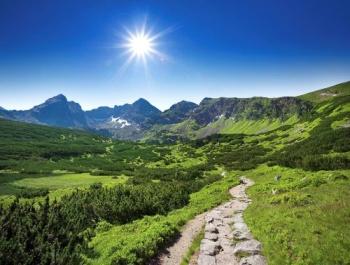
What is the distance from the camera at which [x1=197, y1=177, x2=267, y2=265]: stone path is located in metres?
22.0

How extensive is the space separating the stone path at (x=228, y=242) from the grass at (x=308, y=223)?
80 cm

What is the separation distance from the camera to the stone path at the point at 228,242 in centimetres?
2195

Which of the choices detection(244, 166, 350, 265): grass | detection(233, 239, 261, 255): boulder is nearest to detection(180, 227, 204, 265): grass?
detection(233, 239, 261, 255): boulder

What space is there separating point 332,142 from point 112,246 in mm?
65698

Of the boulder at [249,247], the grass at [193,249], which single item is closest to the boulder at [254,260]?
the boulder at [249,247]

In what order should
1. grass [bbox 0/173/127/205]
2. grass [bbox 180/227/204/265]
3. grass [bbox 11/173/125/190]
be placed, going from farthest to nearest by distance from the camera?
grass [bbox 11/173/125/190]
grass [bbox 0/173/127/205]
grass [bbox 180/227/204/265]

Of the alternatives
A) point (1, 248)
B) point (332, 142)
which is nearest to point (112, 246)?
point (1, 248)

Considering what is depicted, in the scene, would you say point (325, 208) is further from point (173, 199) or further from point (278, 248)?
point (173, 199)

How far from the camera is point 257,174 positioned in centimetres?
6588

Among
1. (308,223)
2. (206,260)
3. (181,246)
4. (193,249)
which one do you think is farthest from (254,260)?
(181,246)

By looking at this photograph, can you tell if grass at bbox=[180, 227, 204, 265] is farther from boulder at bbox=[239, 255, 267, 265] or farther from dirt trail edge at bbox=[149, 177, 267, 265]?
boulder at bbox=[239, 255, 267, 265]

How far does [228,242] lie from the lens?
2561cm

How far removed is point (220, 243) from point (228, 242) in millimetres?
664

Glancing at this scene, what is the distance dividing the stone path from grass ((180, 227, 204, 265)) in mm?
438
